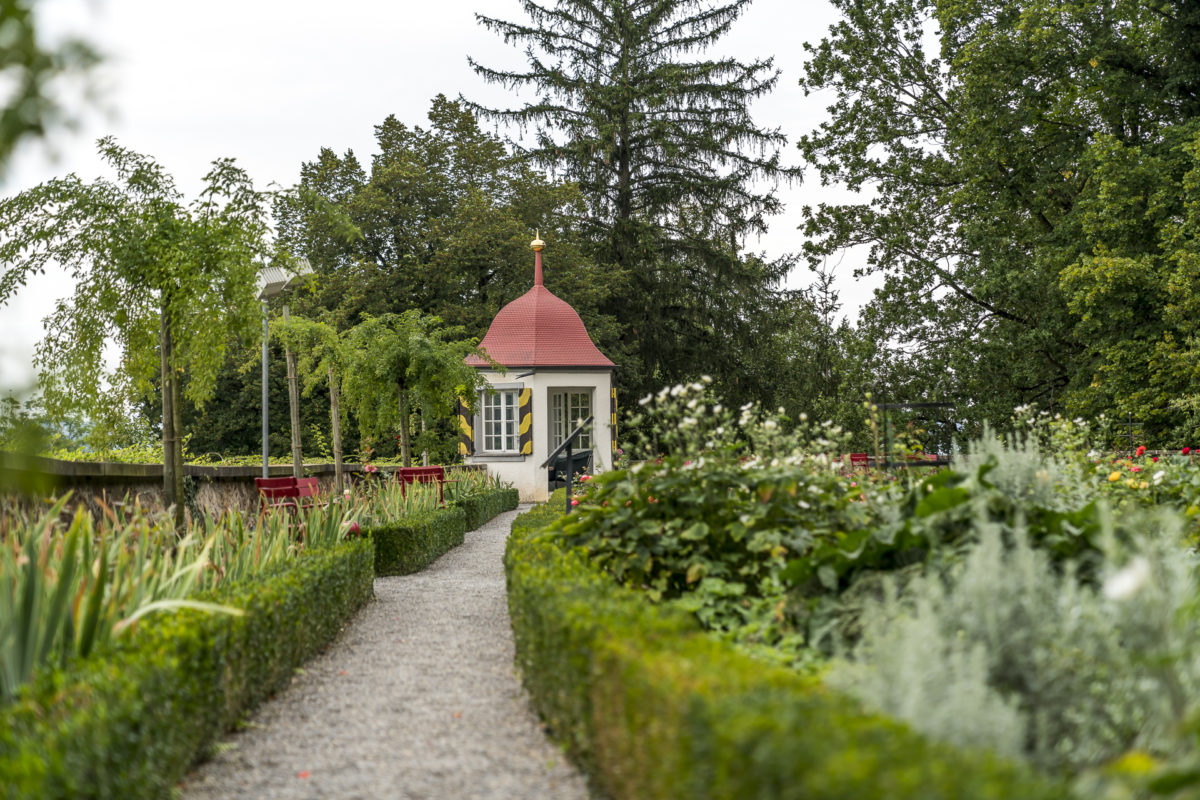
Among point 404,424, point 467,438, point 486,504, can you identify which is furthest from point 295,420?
point 467,438

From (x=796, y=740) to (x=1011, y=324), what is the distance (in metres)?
18.7

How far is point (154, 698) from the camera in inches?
114

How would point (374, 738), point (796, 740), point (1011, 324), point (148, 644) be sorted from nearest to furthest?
point (796, 740) < point (148, 644) < point (374, 738) < point (1011, 324)

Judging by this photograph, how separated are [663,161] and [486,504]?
50.5 feet

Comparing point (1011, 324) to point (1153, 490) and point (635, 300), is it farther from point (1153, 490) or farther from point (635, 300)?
point (1153, 490)

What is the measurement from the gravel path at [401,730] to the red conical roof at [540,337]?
13.1 m

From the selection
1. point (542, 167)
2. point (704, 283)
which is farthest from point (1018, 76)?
point (542, 167)

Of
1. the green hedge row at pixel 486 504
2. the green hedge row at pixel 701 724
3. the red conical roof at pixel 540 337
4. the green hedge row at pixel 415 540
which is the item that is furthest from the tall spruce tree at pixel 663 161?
the green hedge row at pixel 701 724

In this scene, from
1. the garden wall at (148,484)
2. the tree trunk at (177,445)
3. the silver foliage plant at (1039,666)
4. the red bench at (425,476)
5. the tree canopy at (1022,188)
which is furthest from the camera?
the tree canopy at (1022,188)

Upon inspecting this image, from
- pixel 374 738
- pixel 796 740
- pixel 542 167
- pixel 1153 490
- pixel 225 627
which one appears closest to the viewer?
pixel 796 740

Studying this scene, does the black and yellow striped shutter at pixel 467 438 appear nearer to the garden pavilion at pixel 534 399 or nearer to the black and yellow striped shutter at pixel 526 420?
the garden pavilion at pixel 534 399

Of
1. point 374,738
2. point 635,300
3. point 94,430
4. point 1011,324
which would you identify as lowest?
point 374,738

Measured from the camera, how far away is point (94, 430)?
7035 mm

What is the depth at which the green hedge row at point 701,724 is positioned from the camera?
168 cm
